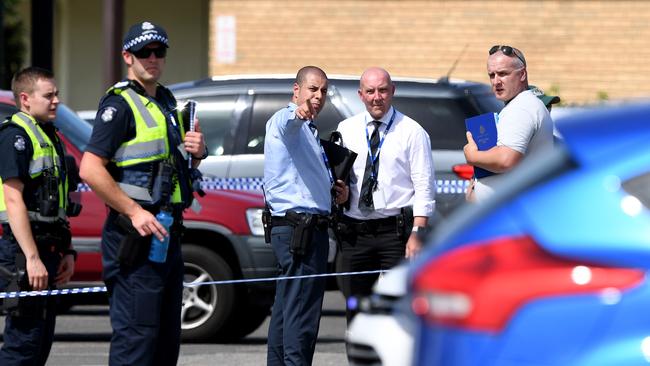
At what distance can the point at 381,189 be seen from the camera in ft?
25.7

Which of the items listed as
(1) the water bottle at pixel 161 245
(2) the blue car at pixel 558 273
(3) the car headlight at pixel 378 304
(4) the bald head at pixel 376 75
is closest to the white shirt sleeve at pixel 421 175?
(4) the bald head at pixel 376 75

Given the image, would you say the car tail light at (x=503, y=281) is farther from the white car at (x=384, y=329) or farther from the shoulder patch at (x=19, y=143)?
the shoulder patch at (x=19, y=143)

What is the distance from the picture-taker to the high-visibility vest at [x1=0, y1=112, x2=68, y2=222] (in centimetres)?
709

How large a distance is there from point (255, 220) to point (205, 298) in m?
0.66

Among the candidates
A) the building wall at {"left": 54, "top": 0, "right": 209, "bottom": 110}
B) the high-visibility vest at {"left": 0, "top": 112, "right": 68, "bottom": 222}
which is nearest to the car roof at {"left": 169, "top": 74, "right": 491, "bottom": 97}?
the high-visibility vest at {"left": 0, "top": 112, "right": 68, "bottom": 222}

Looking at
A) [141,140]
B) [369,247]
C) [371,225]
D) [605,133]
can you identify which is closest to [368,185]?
[371,225]

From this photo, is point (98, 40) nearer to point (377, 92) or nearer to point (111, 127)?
point (377, 92)

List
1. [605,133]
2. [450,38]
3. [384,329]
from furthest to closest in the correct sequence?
[450,38] < [384,329] < [605,133]

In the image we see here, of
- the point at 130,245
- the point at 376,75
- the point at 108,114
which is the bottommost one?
the point at 130,245

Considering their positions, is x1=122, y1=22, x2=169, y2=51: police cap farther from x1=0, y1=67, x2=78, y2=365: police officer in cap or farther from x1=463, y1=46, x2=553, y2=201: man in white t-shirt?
x1=463, y1=46, x2=553, y2=201: man in white t-shirt

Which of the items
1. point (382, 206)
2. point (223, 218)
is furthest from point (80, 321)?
point (382, 206)

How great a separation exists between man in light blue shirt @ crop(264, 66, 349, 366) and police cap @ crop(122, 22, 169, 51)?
109 cm

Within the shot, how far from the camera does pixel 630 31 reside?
2081 cm

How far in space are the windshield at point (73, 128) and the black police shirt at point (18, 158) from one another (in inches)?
140
